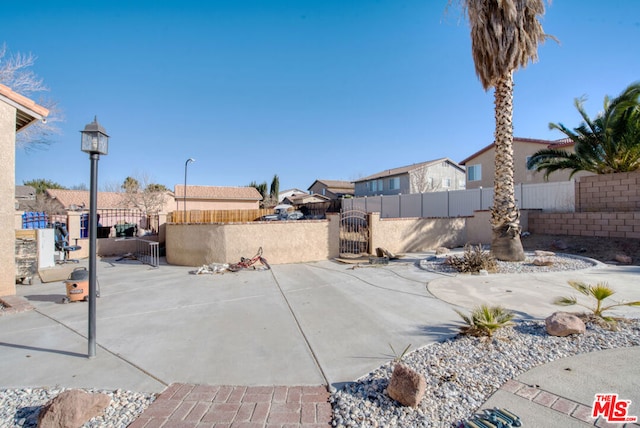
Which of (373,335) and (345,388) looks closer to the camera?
(345,388)

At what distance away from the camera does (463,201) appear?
2036 centimetres

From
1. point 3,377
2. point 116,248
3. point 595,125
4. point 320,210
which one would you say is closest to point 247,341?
point 3,377

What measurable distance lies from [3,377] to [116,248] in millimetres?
12562

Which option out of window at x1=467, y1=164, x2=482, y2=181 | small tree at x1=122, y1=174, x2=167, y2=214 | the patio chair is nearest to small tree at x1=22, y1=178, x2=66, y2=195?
small tree at x1=122, y1=174, x2=167, y2=214

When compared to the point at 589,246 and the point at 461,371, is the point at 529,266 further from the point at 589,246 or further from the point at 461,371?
the point at 461,371

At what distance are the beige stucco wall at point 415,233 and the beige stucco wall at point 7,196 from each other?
1095 cm

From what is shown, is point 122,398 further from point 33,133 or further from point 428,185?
point 428,185

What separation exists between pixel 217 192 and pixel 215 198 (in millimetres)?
1263

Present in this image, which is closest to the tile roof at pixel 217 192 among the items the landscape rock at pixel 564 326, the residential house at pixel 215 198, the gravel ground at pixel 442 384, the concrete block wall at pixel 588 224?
the residential house at pixel 215 198

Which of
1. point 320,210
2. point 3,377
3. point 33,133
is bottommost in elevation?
point 3,377

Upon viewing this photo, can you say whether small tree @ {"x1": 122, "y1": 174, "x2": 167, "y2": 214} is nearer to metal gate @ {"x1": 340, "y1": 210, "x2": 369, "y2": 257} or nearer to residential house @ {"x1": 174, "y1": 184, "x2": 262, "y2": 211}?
residential house @ {"x1": 174, "y1": 184, "x2": 262, "y2": 211}

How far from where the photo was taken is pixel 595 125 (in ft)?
44.9

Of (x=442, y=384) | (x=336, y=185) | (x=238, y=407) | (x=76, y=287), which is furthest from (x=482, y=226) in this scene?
(x=336, y=185)

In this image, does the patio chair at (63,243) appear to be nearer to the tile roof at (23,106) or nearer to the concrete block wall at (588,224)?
the tile roof at (23,106)
